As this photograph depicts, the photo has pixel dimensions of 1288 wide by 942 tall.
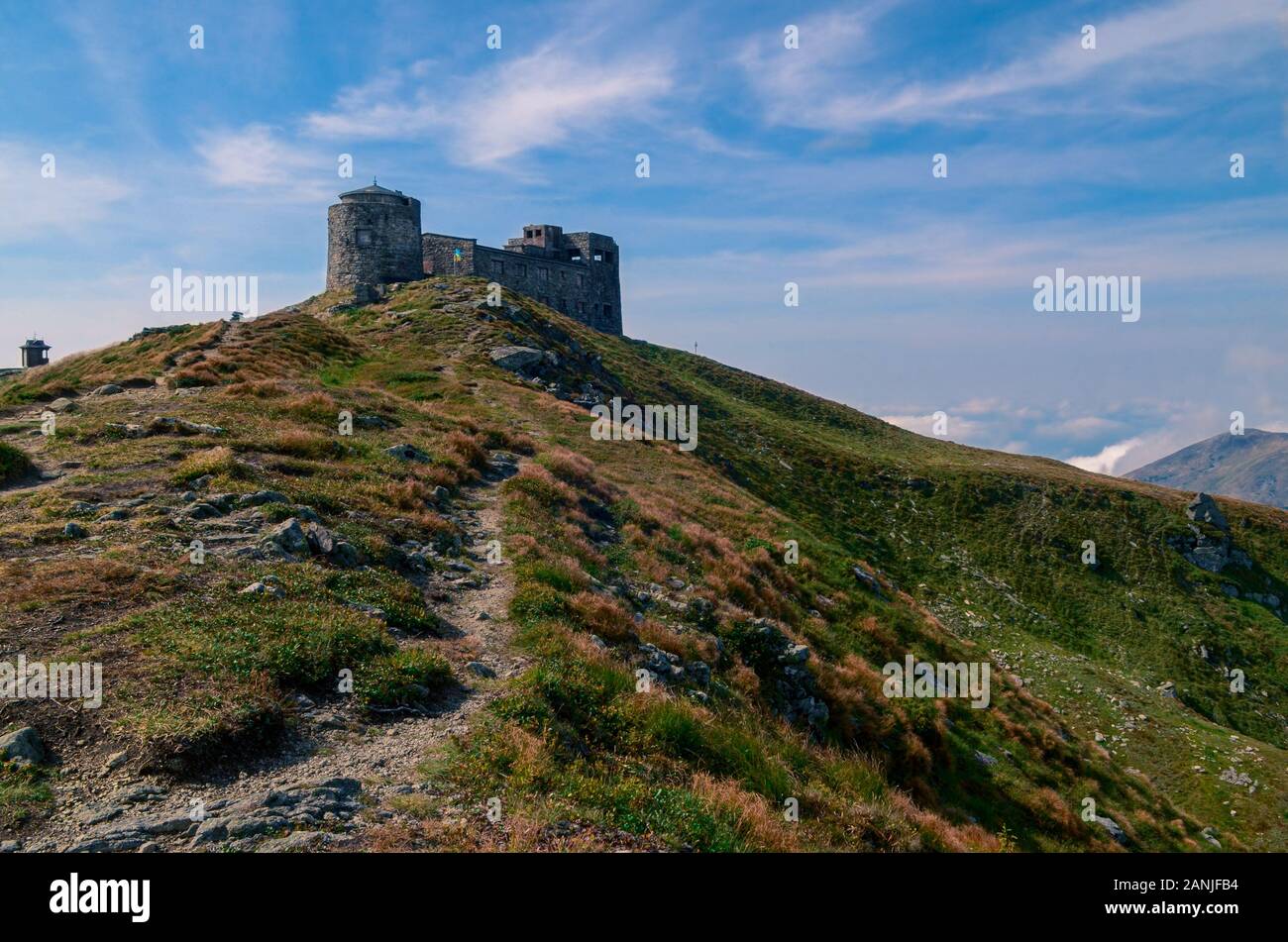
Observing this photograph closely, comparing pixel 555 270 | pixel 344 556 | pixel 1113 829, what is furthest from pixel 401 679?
pixel 555 270

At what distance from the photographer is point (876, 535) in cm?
5516

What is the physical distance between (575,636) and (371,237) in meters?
56.2

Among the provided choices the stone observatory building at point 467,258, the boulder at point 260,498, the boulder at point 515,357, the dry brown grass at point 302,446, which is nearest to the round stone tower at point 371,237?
the stone observatory building at point 467,258

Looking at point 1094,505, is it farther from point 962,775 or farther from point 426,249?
point 426,249

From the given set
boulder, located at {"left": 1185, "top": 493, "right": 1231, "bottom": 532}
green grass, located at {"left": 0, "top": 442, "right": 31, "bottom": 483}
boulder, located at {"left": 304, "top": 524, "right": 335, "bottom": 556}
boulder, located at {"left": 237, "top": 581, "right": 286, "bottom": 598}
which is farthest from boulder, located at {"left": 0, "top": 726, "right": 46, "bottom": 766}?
boulder, located at {"left": 1185, "top": 493, "right": 1231, "bottom": 532}

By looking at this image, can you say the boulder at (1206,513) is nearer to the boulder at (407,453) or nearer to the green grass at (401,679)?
the boulder at (407,453)

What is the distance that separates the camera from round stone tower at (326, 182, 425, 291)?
2363 inches

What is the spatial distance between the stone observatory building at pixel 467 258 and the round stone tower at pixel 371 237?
8 centimetres

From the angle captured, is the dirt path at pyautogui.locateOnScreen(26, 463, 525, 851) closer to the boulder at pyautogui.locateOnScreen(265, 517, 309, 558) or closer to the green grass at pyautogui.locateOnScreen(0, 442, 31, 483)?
the boulder at pyautogui.locateOnScreen(265, 517, 309, 558)

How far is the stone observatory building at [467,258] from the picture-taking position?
60656 mm

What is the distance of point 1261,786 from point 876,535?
28.1 metres
